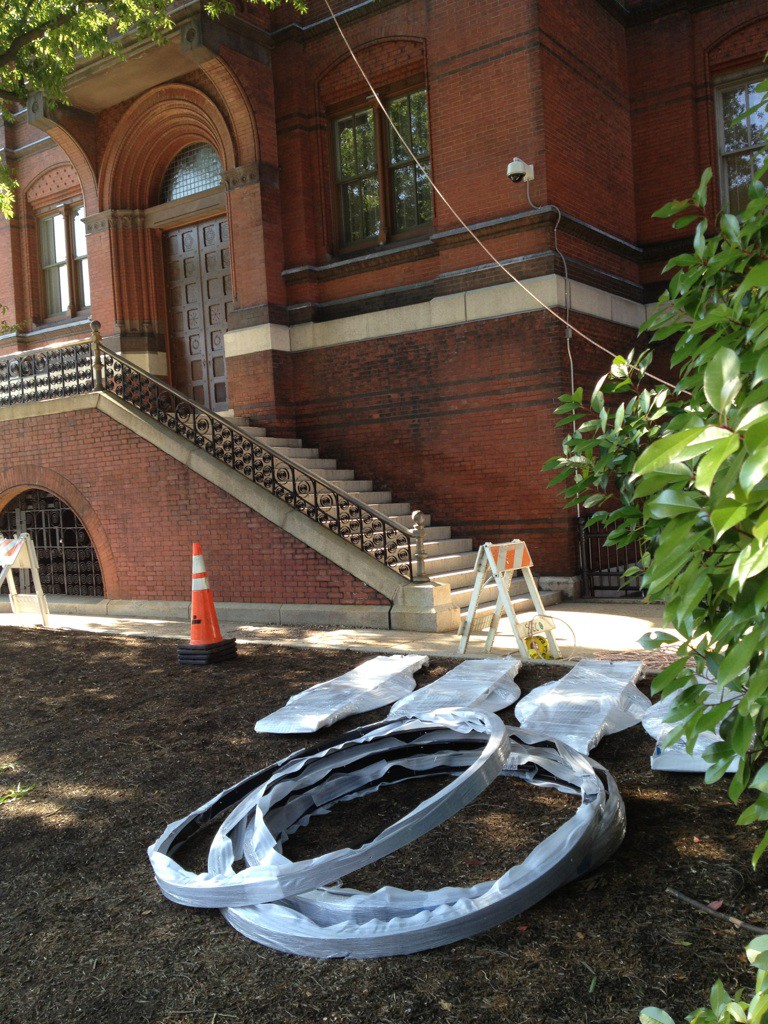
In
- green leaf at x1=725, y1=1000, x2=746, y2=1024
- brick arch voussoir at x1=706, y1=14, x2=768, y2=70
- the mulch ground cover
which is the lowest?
the mulch ground cover

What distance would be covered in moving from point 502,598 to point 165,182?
12.2m

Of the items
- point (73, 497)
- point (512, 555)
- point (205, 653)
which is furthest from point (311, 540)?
point (73, 497)

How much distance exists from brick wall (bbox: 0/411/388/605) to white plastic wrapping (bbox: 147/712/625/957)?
5.57 m

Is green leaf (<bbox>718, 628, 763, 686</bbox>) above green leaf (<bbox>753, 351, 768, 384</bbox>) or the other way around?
the other way around

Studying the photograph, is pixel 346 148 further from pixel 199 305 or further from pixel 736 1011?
pixel 736 1011

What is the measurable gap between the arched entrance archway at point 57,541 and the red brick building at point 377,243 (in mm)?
253

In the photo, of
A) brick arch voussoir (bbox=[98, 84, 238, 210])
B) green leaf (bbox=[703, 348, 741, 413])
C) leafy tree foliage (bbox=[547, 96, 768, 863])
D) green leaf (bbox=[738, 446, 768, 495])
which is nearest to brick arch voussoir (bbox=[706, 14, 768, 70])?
brick arch voussoir (bbox=[98, 84, 238, 210])

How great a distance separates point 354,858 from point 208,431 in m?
9.95

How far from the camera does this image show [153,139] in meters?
15.7

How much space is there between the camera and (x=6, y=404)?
14242 millimetres

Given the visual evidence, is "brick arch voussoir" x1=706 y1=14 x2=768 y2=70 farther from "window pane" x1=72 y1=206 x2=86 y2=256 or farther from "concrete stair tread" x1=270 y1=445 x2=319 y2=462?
"window pane" x1=72 y1=206 x2=86 y2=256

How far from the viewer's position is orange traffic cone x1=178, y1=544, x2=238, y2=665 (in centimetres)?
841

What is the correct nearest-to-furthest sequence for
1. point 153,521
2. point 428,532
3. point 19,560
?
point 19,560, point 428,532, point 153,521

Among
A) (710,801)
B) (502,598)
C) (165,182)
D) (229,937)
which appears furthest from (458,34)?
(229,937)
